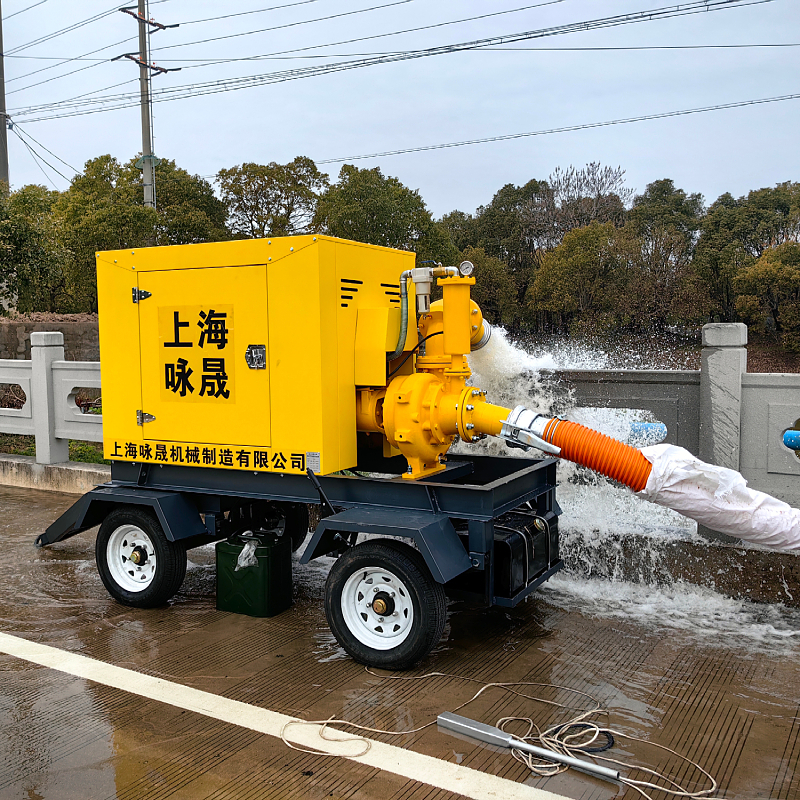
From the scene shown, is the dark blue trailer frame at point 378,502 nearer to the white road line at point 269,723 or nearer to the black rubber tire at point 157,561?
the black rubber tire at point 157,561

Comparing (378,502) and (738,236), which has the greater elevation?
(738,236)

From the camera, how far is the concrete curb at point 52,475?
977cm

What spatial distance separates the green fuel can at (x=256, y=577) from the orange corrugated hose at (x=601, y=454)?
2047 mm

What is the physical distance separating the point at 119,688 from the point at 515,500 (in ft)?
8.45

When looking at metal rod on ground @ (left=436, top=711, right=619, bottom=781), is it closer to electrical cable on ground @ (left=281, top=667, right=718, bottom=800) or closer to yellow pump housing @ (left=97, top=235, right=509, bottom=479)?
electrical cable on ground @ (left=281, top=667, right=718, bottom=800)

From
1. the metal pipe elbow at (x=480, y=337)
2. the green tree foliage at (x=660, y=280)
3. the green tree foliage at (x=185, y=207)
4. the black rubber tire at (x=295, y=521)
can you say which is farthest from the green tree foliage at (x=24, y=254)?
the green tree foliage at (x=660, y=280)

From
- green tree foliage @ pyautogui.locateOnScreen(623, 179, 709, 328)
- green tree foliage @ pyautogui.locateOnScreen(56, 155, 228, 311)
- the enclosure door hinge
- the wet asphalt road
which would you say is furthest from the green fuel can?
green tree foliage @ pyautogui.locateOnScreen(623, 179, 709, 328)

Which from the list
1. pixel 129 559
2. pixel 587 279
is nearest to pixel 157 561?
pixel 129 559

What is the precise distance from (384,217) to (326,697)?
82.9ft

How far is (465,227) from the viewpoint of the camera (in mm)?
42062

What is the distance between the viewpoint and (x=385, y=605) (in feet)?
15.6

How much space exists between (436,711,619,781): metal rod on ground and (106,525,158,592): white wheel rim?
8.85ft

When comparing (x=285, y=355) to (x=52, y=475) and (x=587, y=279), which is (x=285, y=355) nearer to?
(x=52, y=475)

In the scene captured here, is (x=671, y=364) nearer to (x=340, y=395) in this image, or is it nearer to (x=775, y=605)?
(x=775, y=605)
